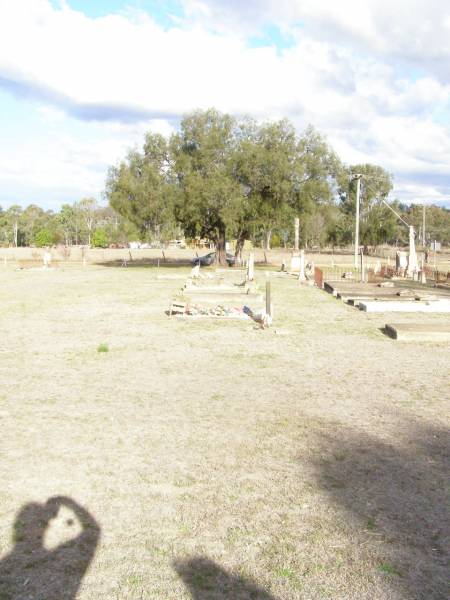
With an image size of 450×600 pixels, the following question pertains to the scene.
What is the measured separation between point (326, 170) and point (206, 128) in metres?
8.65

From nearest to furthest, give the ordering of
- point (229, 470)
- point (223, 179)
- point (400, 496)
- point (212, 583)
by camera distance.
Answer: point (212, 583)
point (400, 496)
point (229, 470)
point (223, 179)

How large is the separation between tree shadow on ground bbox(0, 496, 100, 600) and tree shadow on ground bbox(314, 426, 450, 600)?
69.8 inches

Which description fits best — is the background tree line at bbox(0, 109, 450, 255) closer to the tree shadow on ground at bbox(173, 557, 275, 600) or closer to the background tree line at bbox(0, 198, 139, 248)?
the tree shadow on ground at bbox(173, 557, 275, 600)

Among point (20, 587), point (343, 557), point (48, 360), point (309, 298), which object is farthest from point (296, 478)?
point (309, 298)

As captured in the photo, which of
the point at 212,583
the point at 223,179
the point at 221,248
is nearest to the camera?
the point at 212,583

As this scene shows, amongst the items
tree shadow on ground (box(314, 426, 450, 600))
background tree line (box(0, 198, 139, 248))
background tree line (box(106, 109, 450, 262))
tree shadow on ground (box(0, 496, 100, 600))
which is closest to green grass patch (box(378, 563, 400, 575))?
tree shadow on ground (box(314, 426, 450, 600))

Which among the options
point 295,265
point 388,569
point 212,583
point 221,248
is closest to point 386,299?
point 388,569

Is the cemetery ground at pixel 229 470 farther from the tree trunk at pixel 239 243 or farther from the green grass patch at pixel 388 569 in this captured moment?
the tree trunk at pixel 239 243

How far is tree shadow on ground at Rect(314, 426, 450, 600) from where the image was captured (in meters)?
3.38

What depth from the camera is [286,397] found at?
7.24 meters

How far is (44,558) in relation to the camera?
11.4 ft

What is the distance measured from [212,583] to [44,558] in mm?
1059

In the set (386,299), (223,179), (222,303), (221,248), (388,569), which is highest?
(223,179)

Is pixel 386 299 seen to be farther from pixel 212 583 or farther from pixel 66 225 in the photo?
pixel 66 225
